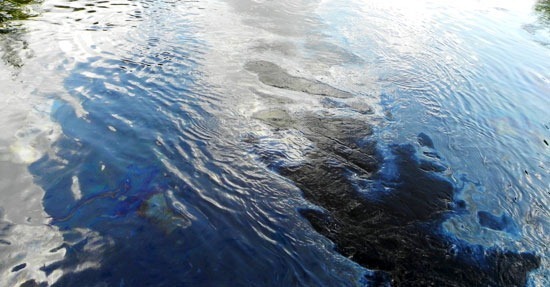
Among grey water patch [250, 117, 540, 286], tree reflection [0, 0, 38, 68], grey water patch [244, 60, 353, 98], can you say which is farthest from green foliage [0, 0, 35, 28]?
grey water patch [250, 117, 540, 286]

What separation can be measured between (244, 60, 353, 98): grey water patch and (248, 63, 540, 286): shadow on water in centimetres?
167

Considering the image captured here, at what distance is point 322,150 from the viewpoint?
6.70m

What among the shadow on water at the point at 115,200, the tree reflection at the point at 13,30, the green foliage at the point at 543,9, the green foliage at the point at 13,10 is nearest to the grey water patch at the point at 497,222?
the shadow on water at the point at 115,200

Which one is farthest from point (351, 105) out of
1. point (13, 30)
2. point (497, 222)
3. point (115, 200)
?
point (13, 30)

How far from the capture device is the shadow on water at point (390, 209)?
4.70 m

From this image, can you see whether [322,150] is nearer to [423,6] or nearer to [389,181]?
[389,181]

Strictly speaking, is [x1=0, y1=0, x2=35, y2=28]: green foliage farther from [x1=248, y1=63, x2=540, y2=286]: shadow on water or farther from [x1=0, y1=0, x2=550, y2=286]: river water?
[x1=248, y1=63, x2=540, y2=286]: shadow on water

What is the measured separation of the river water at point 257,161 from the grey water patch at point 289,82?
0.07m

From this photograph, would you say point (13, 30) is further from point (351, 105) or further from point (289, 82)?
point (351, 105)

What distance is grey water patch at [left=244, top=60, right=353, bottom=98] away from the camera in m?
9.05

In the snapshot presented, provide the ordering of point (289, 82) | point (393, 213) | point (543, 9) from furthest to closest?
point (543, 9), point (289, 82), point (393, 213)

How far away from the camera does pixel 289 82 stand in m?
9.34

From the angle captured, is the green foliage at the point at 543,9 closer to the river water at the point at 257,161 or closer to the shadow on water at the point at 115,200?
the river water at the point at 257,161

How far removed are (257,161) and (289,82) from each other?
3808 mm
